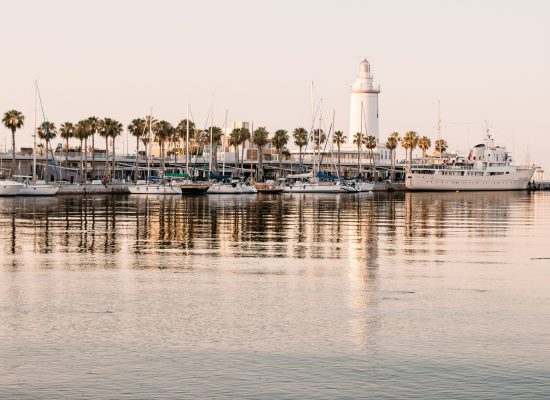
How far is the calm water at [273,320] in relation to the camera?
13.6 meters

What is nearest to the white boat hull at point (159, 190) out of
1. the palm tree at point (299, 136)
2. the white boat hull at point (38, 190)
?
the white boat hull at point (38, 190)

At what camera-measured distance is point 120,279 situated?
82.4 ft

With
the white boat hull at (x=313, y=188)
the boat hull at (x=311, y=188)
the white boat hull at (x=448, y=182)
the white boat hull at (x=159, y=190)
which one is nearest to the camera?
the white boat hull at (x=159, y=190)

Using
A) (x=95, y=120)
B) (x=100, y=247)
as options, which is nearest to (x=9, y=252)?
(x=100, y=247)

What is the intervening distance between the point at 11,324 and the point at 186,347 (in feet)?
14.0

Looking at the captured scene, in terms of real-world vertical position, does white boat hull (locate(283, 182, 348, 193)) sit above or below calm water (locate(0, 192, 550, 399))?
above

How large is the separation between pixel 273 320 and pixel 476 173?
16823 centimetres

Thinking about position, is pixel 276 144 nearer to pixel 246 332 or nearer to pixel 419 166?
pixel 419 166

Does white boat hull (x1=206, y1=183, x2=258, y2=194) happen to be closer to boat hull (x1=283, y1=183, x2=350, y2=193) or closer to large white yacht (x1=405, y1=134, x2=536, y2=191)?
boat hull (x1=283, y1=183, x2=350, y2=193)

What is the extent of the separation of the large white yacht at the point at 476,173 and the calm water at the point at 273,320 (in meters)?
142

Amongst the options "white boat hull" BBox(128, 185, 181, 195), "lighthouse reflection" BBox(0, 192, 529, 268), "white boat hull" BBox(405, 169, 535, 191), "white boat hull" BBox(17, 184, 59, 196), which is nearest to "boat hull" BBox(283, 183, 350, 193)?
"white boat hull" BBox(128, 185, 181, 195)

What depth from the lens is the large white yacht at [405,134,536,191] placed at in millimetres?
178125

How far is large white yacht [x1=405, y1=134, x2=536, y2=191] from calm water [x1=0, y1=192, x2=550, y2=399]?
142494mm

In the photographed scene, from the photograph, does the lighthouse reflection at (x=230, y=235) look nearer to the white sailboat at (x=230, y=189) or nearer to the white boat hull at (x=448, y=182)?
the white sailboat at (x=230, y=189)
